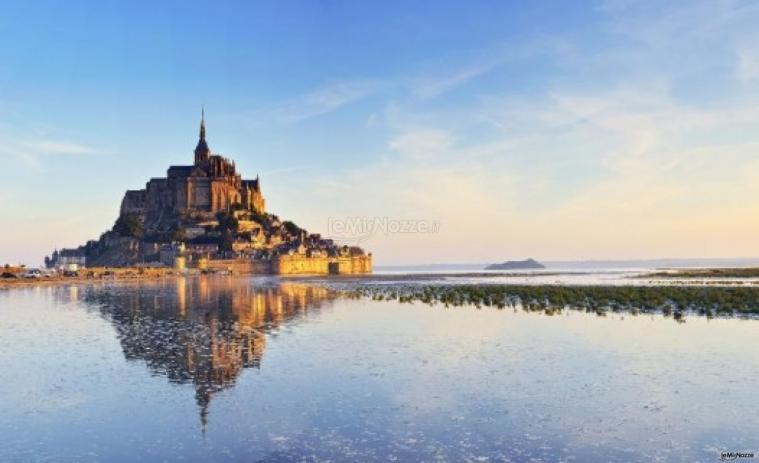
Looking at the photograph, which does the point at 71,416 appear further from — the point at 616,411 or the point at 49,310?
the point at 49,310

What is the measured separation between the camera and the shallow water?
12977 mm

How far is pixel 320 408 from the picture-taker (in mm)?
16047

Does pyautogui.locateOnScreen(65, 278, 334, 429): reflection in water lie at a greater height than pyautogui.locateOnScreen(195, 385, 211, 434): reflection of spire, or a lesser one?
greater

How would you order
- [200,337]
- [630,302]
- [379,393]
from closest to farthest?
[379,393], [200,337], [630,302]

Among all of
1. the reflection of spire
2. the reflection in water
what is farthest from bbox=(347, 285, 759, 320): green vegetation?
the reflection of spire

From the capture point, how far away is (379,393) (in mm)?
17656

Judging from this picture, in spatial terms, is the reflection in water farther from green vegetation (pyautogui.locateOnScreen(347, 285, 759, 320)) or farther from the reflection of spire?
green vegetation (pyautogui.locateOnScreen(347, 285, 759, 320))

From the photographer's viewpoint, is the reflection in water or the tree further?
the tree

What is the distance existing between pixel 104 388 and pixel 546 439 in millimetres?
12439

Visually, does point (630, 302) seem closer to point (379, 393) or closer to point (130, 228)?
point (379, 393)

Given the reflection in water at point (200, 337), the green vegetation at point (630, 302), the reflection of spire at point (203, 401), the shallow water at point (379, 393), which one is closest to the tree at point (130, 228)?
the reflection in water at point (200, 337)

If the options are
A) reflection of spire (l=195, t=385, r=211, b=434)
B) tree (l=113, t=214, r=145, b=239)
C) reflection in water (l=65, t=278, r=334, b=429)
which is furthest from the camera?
tree (l=113, t=214, r=145, b=239)

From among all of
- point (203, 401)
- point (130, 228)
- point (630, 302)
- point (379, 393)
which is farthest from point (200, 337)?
point (130, 228)

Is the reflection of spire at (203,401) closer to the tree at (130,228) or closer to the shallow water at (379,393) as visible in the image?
the shallow water at (379,393)
